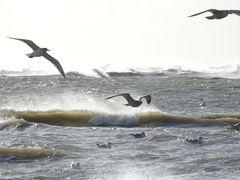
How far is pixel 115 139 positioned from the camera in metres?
28.8

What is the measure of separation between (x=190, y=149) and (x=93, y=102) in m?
20.5

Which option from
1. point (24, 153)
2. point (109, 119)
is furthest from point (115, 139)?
point (109, 119)

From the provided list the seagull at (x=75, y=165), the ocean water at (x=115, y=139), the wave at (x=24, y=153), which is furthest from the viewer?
the wave at (x=24, y=153)

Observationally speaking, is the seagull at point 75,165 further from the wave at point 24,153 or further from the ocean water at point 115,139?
the wave at point 24,153

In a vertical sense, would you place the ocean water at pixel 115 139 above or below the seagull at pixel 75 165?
above

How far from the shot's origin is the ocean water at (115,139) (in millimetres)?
22734

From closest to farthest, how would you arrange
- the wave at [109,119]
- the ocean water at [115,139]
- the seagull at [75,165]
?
the ocean water at [115,139]
the seagull at [75,165]
the wave at [109,119]

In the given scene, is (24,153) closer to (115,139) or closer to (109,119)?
(115,139)

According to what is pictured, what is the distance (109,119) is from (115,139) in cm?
850

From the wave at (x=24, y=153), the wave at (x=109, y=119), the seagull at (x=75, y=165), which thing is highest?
the wave at (x=109, y=119)

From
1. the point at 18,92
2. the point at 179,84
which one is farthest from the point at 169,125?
the point at 179,84

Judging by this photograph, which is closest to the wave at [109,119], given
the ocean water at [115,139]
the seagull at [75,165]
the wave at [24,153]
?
the ocean water at [115,139]

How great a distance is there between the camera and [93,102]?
152 ft

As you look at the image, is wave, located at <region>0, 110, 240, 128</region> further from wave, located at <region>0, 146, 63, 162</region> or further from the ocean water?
wave, located at <region>0, 146, 63, 162</region>
